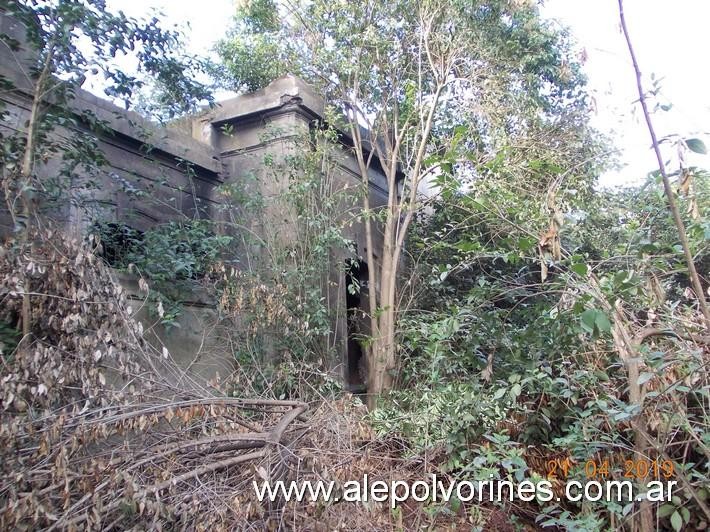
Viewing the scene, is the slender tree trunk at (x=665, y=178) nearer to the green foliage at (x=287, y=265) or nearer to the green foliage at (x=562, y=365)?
the green foliage at (x=562, y=365)

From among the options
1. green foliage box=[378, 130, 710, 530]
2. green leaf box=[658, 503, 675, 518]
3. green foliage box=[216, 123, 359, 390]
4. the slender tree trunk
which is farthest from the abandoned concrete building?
the slender tree trunk

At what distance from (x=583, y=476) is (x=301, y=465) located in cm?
151

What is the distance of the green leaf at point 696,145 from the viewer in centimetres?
210

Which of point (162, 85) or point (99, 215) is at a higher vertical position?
point (162, 85)

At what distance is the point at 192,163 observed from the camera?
5.85m

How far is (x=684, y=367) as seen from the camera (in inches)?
118

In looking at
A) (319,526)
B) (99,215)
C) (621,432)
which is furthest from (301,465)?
(99,215)

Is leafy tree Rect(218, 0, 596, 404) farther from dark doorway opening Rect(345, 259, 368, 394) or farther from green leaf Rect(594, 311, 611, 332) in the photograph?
green leaf Rect(594, 311, 611, 332)

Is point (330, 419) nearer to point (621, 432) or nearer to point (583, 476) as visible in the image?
point (583, 476)

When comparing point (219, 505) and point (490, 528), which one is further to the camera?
point (490, 528)

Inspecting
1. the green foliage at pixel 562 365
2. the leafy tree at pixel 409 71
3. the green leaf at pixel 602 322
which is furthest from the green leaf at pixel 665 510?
the leafy tree at pixel 409 71

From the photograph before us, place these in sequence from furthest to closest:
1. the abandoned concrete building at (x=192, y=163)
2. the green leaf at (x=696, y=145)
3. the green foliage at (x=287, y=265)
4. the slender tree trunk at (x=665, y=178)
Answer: the green foliage at (x=287, y=265)
the abandoned concrete building at (x=192, y=163)
the green leaf at (x=696, y=145)
the slender tree trunk at (x=665, y=178)

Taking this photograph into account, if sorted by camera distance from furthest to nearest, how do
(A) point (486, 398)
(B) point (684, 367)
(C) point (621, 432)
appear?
(A) point (486, 398)
(C) point (621, 432)
(B) point (684, 367)
